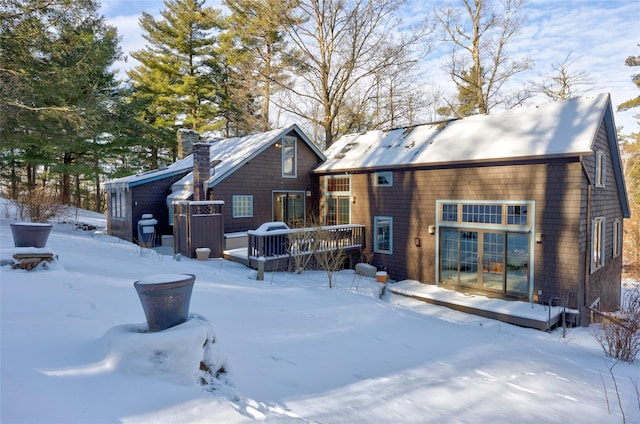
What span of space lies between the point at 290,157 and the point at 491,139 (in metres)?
7.31

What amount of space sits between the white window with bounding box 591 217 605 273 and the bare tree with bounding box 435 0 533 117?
40.0 feet

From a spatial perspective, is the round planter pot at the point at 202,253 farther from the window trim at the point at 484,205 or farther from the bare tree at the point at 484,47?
the bare tree at the point at 484,47

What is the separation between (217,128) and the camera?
23812 millimetres

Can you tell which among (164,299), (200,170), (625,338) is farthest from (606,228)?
(200,170)

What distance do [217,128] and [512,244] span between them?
65.2ft

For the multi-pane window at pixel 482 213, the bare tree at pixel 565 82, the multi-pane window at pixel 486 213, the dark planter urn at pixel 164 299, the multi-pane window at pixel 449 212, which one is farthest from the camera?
the bare tree at pixel 565 82

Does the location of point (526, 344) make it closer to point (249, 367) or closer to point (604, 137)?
point (249, 367)

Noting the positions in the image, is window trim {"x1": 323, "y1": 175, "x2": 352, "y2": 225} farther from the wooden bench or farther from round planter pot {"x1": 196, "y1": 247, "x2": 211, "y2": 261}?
the wooden bench

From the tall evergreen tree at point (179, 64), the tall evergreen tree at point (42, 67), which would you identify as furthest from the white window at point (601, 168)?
the tall evergreen tree at point (179, 64)

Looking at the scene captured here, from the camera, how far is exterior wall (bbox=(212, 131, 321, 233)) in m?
12.7

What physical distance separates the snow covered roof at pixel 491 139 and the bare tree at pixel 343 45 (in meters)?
7.44

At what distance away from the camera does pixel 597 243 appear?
31.1ft

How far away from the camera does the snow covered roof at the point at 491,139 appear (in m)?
8.66

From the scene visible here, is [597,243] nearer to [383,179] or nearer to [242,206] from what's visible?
[383,179]
